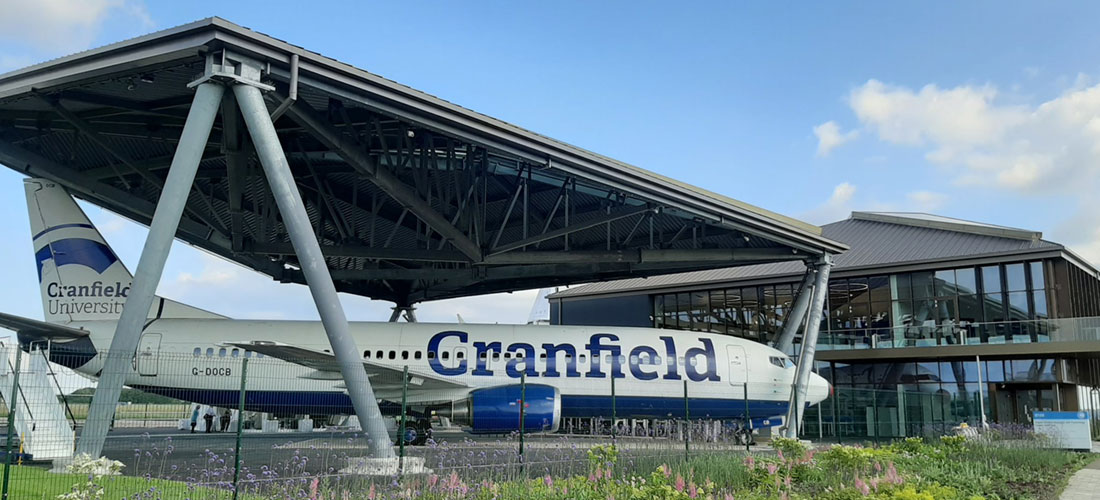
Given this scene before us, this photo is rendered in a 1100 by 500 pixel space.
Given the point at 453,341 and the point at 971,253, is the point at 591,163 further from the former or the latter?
the point at 971,253

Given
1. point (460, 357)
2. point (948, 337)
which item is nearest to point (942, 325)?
point (948, 337)

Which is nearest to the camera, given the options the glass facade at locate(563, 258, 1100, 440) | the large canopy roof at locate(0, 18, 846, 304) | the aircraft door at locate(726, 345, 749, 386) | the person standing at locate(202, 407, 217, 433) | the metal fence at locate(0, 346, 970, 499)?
the metal fence at locate(0, 346, 970, 499)

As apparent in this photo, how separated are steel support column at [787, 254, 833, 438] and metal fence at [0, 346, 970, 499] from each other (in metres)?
0.88

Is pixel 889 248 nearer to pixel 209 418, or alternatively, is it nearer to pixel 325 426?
pixel 325 426

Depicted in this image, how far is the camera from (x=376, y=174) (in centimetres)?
2169

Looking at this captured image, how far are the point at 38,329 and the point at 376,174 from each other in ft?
33.3

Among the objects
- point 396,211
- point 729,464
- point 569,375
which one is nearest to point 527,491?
point 729,464

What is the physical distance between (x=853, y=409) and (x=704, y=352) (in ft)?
26.9

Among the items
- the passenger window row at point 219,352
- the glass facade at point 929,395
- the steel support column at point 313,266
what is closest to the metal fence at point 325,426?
the passenger window row at point 219,352

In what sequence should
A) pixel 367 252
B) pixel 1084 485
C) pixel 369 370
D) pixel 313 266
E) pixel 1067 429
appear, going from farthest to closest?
pixel 367 252 → pixel 1067 429 → pixel 369 370 → pixel 1084 485 → pixel 313 266

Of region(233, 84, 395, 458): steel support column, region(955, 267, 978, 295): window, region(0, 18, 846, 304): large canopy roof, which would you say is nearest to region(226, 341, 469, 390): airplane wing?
region(0, 18, 846, 304): large canopy roof

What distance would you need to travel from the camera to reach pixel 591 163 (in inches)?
852

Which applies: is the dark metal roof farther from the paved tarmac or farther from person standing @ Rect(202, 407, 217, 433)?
the paved tarmac

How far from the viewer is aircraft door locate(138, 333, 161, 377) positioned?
25.1 metres
